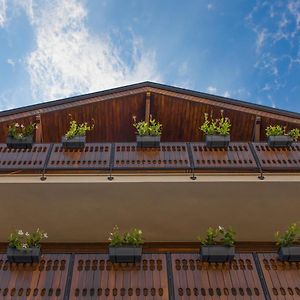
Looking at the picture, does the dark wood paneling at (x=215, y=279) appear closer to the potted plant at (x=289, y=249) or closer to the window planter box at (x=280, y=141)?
the potted plant at (x=289, y=249)

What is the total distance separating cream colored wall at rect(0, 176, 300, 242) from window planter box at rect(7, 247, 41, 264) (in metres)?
2.26

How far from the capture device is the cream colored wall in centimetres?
1102

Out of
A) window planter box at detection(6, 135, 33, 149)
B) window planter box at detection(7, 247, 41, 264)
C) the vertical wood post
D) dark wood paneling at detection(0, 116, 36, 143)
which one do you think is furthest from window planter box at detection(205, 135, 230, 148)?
dark wood paneling at detection(0, 116, 36, 143)

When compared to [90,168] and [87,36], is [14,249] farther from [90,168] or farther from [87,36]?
[87,36]

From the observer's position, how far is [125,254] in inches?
356

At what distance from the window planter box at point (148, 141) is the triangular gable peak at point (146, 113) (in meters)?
2.40

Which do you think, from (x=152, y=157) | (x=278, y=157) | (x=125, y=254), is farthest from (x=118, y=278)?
(x=278, y=157)

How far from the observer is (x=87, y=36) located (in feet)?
114

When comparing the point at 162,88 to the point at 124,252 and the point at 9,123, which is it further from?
the point at 124,252

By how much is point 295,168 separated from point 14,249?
22.8 ft

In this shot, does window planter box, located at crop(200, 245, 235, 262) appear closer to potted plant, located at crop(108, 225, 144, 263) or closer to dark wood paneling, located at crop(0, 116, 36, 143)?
potted plant, located at crop(108, 225, 144, 263)

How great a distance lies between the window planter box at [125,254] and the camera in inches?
356

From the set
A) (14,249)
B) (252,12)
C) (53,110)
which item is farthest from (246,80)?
(14,249)

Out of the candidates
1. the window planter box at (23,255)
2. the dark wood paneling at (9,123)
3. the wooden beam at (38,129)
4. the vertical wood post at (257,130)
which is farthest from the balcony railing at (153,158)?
the window planter box at (23,255)
